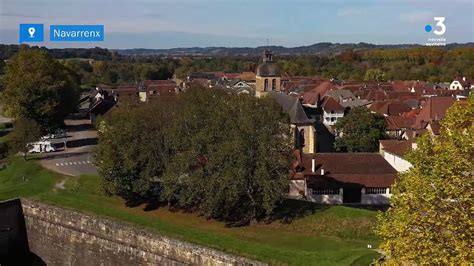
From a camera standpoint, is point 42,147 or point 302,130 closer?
point 42,147

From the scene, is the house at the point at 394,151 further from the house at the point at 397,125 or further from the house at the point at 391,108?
the house at the point at 391,108

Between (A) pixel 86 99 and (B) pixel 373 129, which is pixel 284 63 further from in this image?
(B) pixel 373 129

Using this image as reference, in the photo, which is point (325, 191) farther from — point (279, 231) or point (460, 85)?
point (460, 85)

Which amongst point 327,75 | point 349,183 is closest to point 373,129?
point 349,183

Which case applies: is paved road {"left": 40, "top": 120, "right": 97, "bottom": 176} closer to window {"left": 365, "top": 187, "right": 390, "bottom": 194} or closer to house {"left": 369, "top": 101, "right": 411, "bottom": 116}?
window {"left": 365, "top": 187, "right": 390, "bottom": 194}

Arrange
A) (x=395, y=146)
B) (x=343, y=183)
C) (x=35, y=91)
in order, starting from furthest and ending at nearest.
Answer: (x=35, y=91)
(x=395, y=146)
(x=343, y=183)

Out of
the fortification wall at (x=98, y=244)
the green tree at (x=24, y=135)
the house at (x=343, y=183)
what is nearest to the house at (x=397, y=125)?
the house at (x=343, y=183)

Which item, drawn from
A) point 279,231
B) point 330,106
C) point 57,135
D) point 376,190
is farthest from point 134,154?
point 330,106
